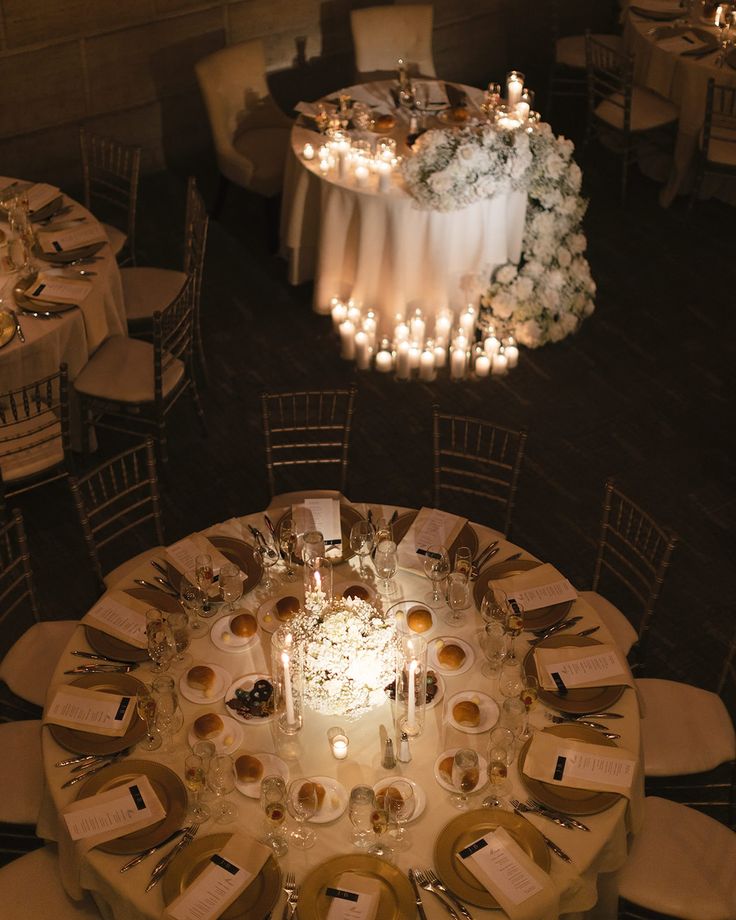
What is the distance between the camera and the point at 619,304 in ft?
22.4

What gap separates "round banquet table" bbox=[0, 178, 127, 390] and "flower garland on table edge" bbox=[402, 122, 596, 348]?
1683 millimetres

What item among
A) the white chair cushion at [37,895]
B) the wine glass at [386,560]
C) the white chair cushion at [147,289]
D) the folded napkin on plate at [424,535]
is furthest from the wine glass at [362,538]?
the white chair cushion at [147,289]

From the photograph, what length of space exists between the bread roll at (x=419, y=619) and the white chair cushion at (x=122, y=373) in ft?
6.99

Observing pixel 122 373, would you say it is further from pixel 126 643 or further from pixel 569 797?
pixel 569 797

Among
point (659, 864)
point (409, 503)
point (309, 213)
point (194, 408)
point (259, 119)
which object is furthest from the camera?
point (259, 119)

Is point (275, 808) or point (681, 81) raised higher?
point (681, 81)

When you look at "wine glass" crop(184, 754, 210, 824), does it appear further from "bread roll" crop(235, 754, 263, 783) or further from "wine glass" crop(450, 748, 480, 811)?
"wine glass" crop(450, 748, 480, 811)

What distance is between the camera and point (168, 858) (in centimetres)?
313

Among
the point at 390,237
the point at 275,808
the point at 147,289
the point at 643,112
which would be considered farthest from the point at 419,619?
the point at 643,112

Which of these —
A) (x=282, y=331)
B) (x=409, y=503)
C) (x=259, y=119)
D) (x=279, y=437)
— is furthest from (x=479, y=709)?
(x=259, y=119)

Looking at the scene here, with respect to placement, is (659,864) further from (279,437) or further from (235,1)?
(235,1)

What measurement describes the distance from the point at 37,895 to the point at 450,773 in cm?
131

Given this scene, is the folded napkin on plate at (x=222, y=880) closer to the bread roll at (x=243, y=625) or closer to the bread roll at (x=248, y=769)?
the bread roll at (x=248, y=769)

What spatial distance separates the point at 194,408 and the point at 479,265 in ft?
5.92
